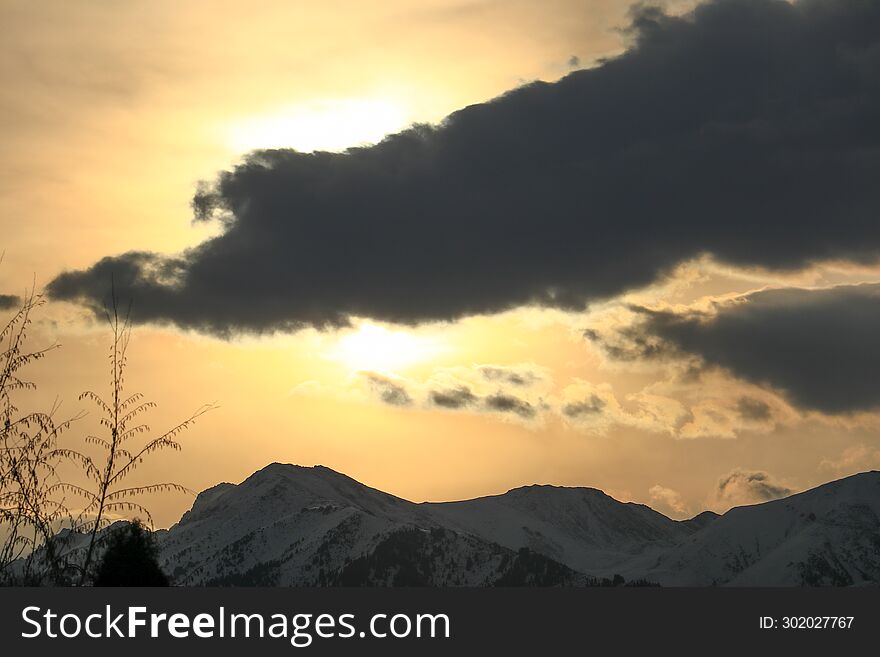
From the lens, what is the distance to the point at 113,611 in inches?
1873

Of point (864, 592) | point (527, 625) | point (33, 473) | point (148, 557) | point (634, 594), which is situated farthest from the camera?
point (148, 557)

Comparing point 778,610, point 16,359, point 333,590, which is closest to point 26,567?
point 16,359

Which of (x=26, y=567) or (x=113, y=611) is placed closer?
(x=26, y=567)

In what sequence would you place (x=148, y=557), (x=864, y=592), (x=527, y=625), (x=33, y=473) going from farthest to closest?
(x=148, y=557) → (x=864, y=592) → (x=527, y=625) → (x=33, y=473)

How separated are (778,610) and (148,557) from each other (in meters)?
54.7

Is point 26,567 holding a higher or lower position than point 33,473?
lower

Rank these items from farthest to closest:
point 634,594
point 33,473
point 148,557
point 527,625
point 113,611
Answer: point 148,557
point 634,594
point 527,625
point 113,611
point 33,473

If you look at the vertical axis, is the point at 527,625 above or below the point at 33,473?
below

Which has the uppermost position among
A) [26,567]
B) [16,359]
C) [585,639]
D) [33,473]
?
[16,359]

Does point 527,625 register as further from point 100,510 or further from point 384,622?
point 100,510

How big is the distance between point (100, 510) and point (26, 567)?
113 inches

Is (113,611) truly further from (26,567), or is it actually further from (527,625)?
(527,625)

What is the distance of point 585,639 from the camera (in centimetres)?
5653

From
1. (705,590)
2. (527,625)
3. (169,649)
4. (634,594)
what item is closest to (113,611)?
(169,649)
